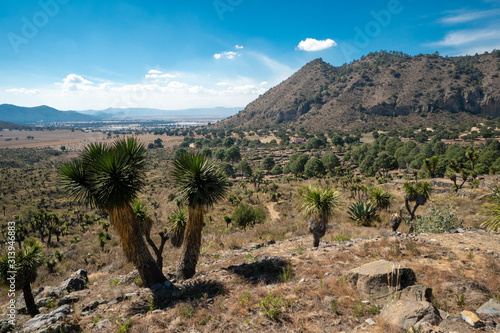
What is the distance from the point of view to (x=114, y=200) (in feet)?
29.8

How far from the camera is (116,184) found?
29.8 feet

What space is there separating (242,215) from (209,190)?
19.7m

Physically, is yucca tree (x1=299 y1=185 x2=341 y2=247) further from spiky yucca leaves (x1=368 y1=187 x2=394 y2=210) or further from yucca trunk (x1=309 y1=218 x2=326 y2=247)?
spiky yucca leaves (x1=368 y1=187 x2=394 y2=210)

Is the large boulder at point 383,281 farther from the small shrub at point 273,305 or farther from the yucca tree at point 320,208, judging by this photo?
the yucca tree at point 320,208

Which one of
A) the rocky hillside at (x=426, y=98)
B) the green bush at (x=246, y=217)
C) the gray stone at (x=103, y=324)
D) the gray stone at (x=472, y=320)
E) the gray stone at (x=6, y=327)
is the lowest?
the green bush at (x=246, y=217)

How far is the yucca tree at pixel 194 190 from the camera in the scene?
34.3ft

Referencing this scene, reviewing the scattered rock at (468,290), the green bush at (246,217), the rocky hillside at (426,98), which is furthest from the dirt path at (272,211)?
the rocky hillside at (426,98)

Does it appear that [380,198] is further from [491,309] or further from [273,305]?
[273,305]

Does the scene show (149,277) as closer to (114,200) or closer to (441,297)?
(114,200)

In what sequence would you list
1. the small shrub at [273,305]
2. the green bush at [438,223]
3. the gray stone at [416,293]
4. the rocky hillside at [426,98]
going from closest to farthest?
1. the gray stone at [416,293]
2. the small shrub at [273,305]
3. the green bush at [438,223]
4. the rocky hillside at [426,98]

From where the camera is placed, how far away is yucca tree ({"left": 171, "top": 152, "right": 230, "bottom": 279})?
10.5 meters

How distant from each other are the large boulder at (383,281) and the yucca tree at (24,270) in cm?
1321

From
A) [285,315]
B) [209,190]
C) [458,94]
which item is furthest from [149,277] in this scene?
[458,94]

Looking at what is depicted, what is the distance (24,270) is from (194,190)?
8.56 meters
